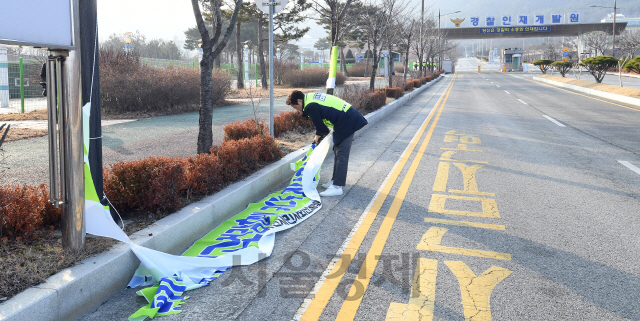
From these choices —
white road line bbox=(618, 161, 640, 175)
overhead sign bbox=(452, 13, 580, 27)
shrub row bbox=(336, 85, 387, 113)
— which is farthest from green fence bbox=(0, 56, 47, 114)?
overhead sign bbox=(452, 13, 580, 27)

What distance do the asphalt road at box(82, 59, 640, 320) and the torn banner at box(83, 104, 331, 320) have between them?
0.11 m

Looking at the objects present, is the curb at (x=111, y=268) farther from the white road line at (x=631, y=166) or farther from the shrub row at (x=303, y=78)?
the shrub row at (x=303, y=78)

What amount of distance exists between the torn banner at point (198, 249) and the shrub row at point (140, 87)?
32.3ft

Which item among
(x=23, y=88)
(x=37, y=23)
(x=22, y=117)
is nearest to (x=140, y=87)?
(x=22, y=117)

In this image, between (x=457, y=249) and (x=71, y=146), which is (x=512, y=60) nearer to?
(x=457, y=249)

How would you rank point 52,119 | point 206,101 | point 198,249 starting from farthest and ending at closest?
point 206,101 → point 198,249 → point 52,119

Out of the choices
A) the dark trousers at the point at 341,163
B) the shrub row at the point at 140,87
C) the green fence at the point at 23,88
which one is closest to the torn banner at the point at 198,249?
the dark trousers at the point at 341,163

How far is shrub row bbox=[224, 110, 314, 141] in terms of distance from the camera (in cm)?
812

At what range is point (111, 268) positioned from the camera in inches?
139

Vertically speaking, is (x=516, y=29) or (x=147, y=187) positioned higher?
(x=516, y=29)

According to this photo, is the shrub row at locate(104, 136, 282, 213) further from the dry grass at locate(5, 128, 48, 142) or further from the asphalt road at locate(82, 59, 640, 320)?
the dry grass at locate(5, 128, 48, 142)

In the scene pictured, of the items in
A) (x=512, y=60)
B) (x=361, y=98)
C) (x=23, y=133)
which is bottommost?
(x=23, y=133)

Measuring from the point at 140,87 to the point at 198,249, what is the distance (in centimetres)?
1099

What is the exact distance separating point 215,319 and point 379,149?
7.07 meters
